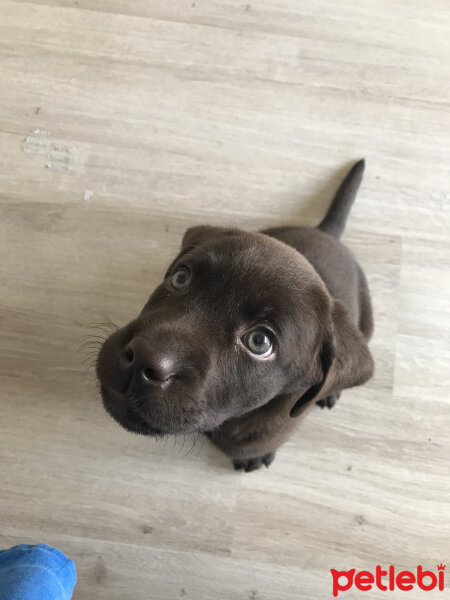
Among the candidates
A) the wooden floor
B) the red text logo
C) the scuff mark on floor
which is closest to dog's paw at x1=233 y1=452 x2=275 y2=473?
the wooden floor

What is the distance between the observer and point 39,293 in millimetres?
2199

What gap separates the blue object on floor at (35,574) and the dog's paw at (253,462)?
673 mm

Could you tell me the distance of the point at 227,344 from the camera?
1.33m

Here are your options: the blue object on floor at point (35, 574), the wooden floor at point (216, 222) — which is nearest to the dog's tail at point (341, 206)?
the wooden floor at point (216, 222)

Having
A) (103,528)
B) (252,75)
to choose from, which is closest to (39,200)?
(252,75)

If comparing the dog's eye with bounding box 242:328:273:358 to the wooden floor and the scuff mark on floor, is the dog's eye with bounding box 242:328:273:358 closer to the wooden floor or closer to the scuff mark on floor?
the wooden floor

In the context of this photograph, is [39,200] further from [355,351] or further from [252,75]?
[355,351]

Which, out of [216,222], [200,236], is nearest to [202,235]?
[200,236]

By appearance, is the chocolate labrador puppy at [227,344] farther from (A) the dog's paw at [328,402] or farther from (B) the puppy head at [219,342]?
(A) the dog's paw at [328,402]

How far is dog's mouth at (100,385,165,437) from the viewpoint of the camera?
4.24ft

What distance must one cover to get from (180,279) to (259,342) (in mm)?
293

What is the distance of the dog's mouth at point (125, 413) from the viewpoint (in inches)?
50.8

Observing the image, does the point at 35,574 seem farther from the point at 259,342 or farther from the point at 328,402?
the point at 328,402

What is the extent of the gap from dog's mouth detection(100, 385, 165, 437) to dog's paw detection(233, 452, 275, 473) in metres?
0.76
